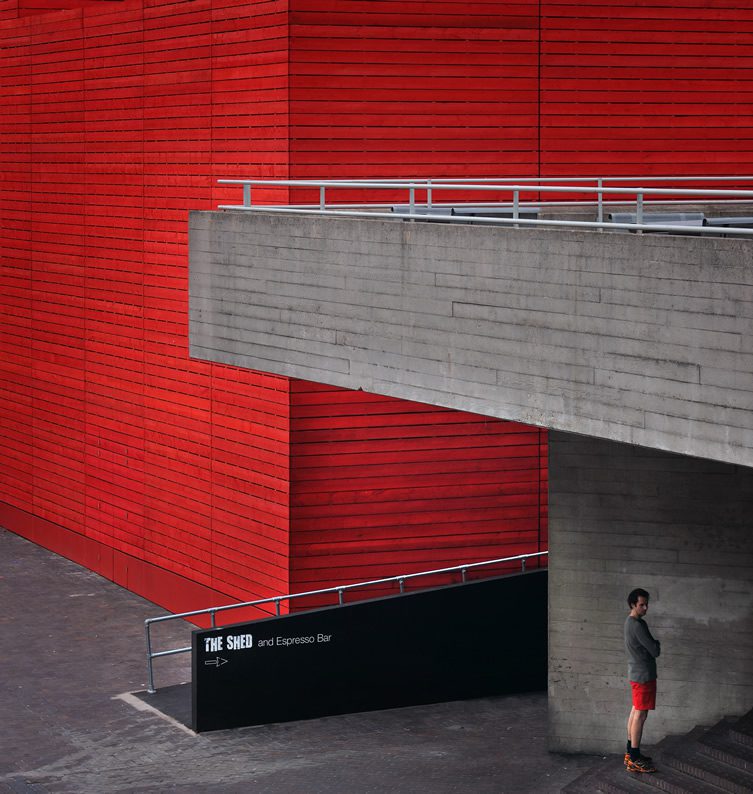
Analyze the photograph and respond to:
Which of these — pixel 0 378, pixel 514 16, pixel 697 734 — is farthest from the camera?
pixel 0 378

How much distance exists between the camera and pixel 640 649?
1379cm

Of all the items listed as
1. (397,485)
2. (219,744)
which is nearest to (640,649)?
(219,744)

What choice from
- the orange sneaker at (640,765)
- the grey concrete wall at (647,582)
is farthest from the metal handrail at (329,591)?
the orange sneaker at (640,765)

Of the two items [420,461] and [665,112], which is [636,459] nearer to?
[420,461]

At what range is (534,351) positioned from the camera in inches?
471

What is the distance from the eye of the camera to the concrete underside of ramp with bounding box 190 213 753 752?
10703mm

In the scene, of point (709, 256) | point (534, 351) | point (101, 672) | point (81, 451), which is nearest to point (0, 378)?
point (81, 451)

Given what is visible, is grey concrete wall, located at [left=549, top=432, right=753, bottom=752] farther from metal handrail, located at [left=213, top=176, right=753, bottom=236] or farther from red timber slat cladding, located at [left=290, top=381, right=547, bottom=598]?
red timber slat cladding, located at [left=290, top=381, right=547, bottom=598]

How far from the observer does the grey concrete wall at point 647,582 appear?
47.8 ft

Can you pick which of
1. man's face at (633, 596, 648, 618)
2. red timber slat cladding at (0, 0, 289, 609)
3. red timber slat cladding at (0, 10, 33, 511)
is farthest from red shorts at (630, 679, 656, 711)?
red timber slat cladding at (0, 10, 33, 511)

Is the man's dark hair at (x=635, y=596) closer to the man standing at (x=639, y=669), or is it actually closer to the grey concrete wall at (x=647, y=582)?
the man standing at (x=639, y=669)

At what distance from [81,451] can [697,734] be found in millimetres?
11408

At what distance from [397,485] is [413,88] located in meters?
4.58

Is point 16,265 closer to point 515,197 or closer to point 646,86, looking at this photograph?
point 646,86
